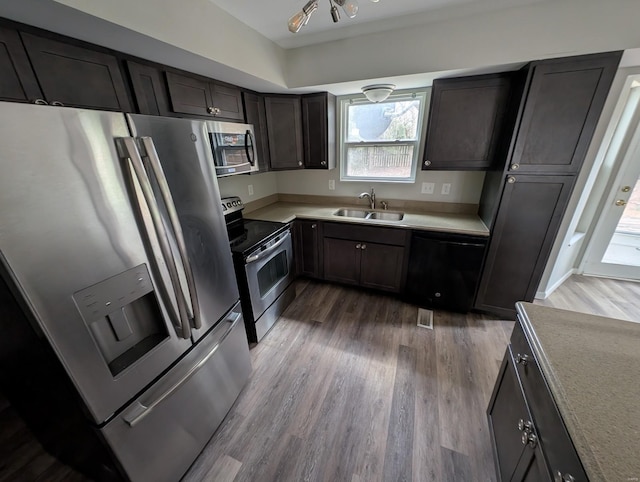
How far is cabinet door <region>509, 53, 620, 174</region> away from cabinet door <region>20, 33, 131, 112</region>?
262 cm

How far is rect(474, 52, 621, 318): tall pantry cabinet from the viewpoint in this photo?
5.41ft

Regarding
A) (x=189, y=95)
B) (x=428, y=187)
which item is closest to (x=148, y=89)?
(x=189, y=95)

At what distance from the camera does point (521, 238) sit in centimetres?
208

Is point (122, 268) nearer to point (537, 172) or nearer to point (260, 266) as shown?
point (260, 266)

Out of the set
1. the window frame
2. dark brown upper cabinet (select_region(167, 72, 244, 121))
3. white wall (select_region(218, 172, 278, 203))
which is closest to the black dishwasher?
the window frame

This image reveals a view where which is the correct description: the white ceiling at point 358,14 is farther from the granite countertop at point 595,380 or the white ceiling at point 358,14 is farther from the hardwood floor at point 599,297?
the hardwood floor at point 599,297

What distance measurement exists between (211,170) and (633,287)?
14.8ft

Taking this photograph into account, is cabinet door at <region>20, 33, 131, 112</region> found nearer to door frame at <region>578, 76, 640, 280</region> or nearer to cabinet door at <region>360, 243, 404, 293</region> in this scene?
cabinet door at <region>360, 243, 404, 293</region>

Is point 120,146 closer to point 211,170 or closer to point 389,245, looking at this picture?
point 211,170

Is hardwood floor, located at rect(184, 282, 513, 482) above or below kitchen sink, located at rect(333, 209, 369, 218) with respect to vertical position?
below

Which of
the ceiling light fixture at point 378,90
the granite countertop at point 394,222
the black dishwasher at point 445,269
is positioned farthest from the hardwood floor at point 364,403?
the ceiling light fixture at point 378,90

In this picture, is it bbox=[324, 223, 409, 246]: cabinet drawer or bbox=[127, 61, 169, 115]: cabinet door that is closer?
bbox=[127, 61, 169, 115]: cabinet door

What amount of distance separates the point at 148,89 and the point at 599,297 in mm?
4469

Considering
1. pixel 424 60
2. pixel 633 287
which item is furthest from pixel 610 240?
pixel 424 60
